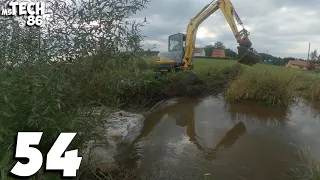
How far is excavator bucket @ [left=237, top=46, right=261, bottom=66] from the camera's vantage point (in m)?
9.97

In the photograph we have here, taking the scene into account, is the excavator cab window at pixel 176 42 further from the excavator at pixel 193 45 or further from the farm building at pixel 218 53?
the farm building at pixel 218 53

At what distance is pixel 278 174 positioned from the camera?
442 cm

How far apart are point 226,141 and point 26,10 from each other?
425 cm

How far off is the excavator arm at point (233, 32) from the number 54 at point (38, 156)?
8178 mm

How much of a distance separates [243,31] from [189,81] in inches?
97.9

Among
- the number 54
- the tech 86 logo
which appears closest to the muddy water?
the number 54

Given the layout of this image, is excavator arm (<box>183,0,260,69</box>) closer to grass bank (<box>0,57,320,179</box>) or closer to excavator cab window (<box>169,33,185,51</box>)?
excavator cab window (<box>169,33,185,51</box>)

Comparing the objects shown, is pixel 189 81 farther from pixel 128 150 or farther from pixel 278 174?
pixel 278 174

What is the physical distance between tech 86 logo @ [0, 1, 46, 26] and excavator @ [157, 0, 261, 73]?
794 centimetres

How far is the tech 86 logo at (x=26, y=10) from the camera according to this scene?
121 inches

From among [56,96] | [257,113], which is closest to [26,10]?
[56,96]

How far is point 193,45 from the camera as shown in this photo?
12.0 m

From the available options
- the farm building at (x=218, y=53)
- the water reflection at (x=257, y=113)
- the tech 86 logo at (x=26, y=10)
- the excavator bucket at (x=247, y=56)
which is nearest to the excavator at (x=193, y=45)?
the excavator bucket at (x=247, y=56)

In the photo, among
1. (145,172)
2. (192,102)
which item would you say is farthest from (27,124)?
(192,102)
